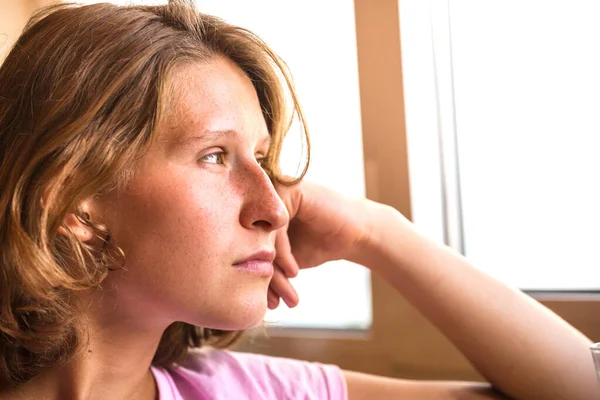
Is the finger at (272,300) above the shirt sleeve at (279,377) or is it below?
above

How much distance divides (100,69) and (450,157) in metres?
0.65

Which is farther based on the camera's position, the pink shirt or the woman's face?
the pink shirt

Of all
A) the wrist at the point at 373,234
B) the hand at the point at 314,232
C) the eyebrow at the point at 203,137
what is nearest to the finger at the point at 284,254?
the hand at the point at 314,232

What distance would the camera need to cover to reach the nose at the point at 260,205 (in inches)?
35.3

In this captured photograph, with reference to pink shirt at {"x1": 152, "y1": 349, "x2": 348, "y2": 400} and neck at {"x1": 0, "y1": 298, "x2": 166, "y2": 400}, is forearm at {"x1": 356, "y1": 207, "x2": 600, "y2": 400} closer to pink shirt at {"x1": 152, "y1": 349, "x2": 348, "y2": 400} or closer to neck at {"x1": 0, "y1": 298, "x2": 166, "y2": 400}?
pink shirt at {"x1": 152, "y1": 349, "x2": 348, "y2": 400}

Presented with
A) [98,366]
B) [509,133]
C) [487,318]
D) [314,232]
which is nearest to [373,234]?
[314,232]

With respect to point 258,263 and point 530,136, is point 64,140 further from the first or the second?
point 530,136

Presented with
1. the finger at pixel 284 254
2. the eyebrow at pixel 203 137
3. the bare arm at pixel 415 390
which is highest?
the eyebrow at pixel 203 137

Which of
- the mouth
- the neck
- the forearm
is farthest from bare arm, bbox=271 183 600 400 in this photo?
the neck

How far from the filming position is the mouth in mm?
894

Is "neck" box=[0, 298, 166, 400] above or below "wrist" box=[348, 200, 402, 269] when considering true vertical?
below

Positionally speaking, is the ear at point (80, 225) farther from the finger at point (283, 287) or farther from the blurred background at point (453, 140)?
the blurred background at point (453, 140)

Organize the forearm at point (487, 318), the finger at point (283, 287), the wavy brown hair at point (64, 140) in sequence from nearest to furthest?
the wavy brown hair at point (64, 140) → the forearm at point (487, 318) → the finger at point (283, 287)

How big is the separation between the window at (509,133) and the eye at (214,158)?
0.43 m
